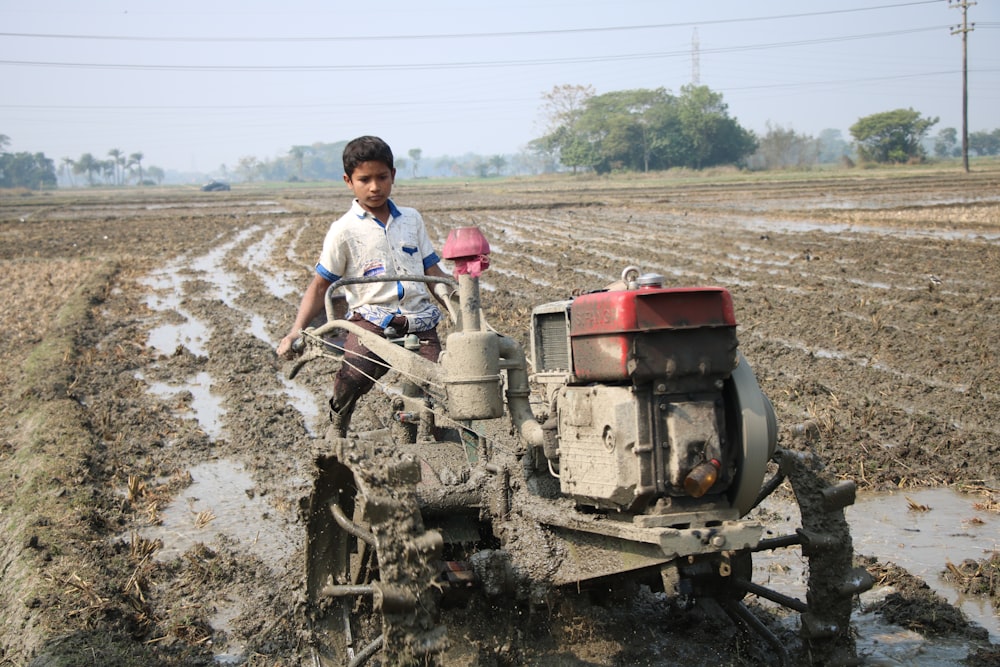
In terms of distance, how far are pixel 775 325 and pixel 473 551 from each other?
6.95m

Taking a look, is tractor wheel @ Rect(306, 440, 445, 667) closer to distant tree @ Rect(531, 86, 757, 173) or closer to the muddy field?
the muddy field

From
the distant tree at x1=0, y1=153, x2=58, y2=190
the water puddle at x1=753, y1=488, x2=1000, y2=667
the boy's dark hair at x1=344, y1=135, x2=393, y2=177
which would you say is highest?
the distant tree at x1=0, y1=153, x2=58, y2=190

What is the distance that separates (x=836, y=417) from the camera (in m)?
6.92

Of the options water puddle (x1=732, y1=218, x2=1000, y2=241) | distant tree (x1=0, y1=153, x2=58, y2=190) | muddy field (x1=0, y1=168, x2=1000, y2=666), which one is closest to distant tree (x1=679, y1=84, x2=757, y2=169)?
water puddle (x1=732, y1=218, x2=1000, y2=241)

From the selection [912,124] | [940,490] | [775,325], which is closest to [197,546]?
[940,490]

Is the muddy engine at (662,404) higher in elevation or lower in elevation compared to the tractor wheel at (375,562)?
higher

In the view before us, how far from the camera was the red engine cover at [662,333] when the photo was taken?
2959 millimetres

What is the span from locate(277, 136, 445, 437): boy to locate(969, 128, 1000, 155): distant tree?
404 ft

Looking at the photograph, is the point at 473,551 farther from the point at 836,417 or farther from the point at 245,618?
the point at 836,417

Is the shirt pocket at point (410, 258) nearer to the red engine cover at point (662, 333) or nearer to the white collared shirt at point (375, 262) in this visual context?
the white collared shirt at point (375, 262)

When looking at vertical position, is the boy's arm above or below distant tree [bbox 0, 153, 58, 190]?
below

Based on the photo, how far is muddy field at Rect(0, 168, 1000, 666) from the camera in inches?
159

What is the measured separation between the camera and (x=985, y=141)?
114m

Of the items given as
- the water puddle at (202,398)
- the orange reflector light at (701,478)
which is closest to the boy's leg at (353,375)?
the orange reflector light at (701,478)
